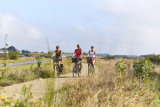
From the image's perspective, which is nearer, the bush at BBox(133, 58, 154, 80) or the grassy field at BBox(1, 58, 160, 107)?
the grassy field at BBox(1, 58, 160, 107)

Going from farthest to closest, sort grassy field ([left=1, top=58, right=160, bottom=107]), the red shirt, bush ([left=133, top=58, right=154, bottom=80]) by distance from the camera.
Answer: the red shirt, bush ([left=133, top=58, right=154, bottom=80]), grassy field ([left=1, top=58, right=160, bottom=107])

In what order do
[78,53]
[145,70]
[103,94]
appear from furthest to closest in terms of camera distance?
[78,53]
[145,70]
[103,94]

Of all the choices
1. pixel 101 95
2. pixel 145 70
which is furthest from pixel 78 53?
pixel 101 95

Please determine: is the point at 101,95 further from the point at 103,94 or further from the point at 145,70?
the point at 145,70

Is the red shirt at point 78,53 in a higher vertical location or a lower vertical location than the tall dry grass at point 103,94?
higher

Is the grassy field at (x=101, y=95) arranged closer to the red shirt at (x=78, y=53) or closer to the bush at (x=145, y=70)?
the bush at (x=145, y=70)

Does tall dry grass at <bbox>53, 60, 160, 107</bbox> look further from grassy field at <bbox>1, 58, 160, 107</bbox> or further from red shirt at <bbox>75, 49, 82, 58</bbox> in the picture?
red shirt at <bbox>75, 49, 82, 58</bbox>

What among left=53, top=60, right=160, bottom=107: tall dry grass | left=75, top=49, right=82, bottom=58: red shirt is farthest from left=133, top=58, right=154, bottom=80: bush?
left=75, top=49, right=82, bottom=58: red shirt

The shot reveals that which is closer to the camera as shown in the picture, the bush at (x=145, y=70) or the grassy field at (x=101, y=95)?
the grassy field at (x=101, y=95)

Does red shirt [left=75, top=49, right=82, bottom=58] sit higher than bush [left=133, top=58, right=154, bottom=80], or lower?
higher

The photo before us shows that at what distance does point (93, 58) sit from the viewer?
9.20m

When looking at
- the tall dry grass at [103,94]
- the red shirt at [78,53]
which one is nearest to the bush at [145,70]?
the tall dry grass at [103,94]

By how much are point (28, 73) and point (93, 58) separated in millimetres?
3547

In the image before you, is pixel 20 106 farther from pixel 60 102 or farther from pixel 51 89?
pixel 51 89
